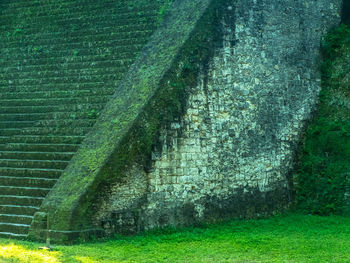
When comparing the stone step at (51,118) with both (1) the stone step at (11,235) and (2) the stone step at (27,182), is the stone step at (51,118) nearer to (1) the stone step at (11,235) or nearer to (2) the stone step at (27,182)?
(2) the stone step at (27,182)

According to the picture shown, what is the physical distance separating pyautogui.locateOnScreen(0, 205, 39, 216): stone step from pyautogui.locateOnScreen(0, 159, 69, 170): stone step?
2.75 feet

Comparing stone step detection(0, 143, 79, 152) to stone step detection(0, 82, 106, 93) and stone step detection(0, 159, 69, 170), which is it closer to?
stone step detection(0, 159, 69, 170)

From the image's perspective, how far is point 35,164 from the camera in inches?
399

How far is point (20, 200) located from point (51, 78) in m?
3.15

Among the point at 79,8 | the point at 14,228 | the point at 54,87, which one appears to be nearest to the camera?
the point at 14,228

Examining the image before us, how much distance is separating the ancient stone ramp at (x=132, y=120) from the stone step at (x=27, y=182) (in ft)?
1.67

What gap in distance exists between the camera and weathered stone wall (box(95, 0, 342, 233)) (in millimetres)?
9766

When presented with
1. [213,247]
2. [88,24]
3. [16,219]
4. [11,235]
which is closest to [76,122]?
[16,219]

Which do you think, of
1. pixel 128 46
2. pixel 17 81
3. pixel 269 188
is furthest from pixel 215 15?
pixel 17 81

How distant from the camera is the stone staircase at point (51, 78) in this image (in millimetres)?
9930

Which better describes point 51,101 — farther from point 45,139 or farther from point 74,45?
point 74,45

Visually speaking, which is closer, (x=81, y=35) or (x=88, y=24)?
(x=81, y=35)

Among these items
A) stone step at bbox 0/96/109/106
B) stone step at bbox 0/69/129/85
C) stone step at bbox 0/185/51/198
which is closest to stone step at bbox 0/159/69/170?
stone step at bbox 0/185/51/198

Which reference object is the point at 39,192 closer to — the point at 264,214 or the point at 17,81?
the point at 17,81
